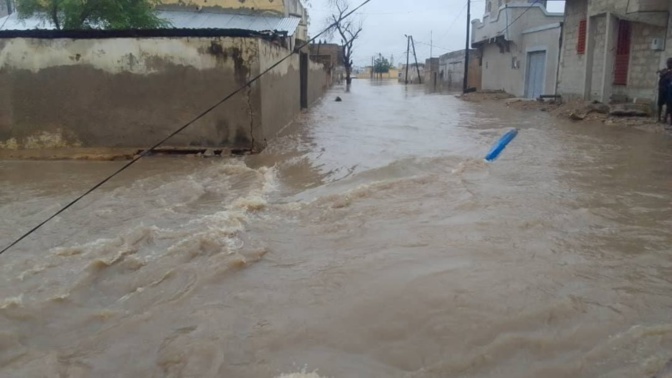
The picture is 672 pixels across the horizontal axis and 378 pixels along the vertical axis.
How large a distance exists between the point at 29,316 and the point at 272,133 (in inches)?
267

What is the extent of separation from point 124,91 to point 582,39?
1386cm

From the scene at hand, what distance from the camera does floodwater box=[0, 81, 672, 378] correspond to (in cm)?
272

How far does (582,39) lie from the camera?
16.3 metres

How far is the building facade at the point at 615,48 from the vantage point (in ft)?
41.7

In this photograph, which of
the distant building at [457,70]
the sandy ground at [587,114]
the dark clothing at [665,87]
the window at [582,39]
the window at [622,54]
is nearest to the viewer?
the dark clothing at [665,87]

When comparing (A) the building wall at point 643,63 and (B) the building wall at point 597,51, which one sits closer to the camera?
(A) the building wall at point 643,63

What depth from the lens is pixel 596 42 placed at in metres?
→ 15.5

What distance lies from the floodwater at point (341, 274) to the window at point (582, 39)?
406 inches

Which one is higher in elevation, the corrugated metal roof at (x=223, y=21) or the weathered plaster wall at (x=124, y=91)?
the corrugated metal roof at (x=223, y=21)

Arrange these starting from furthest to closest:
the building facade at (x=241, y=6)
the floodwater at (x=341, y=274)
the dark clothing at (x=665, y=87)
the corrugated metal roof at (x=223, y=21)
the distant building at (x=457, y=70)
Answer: the distant building at (x=457, y=70), the building facade at (x=241, y=6), the corrugated metal roof at (x=223, y=21), the dark clothing at (x=665, y=87), the floodwater at (x=341, y=274)

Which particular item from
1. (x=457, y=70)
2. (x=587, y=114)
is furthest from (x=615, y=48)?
(x=457, y=70)

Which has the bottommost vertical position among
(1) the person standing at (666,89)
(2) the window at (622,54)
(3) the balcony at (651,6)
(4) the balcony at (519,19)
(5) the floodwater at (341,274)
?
(5) the floodwater at (341,274)

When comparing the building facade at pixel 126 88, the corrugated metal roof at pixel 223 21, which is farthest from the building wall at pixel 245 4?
the building facade at pixel 126 88

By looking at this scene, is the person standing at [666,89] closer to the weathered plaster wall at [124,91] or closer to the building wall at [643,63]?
the building wall at [643,63]
